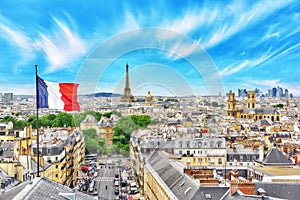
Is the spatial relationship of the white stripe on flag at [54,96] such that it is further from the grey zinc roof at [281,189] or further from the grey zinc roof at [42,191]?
the grey zinc roof at [281,189]

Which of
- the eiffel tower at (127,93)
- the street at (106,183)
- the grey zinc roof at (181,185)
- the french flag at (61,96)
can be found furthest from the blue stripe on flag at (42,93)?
the street at (106,183)

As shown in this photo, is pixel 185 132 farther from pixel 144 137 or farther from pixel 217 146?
pixel 144 137

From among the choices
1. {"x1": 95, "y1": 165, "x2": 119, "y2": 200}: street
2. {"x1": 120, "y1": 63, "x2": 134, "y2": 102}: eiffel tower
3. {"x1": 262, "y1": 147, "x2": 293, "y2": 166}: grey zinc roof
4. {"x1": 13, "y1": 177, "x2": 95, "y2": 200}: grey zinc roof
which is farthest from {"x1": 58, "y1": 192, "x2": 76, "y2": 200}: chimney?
{"x1": 262, "y1": 147, "x2": 293, "y2": 166}: grey zinc roof

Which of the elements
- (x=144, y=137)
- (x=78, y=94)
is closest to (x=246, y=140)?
(x=144, y=137)

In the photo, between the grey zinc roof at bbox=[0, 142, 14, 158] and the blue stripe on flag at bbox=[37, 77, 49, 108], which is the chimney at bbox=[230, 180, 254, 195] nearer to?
the blue stripe on flag at bbox=[37, 77, 49, 108]

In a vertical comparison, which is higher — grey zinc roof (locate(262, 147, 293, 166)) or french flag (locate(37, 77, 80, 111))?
french flag (locate(37, 77, 80, 111))

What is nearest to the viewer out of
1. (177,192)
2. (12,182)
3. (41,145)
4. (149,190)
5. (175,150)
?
(177,192)

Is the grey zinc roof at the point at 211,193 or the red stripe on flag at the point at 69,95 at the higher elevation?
the red stripe on flag at the point at 69,95

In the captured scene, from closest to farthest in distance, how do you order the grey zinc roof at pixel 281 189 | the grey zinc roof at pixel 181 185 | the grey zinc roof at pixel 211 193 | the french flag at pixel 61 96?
the french flag at pixel 61 96, the grey zinc roof at pixel 211 193, the grey zinc roof at pixel 181 185, the grey zinc roof at pixel 281 189
